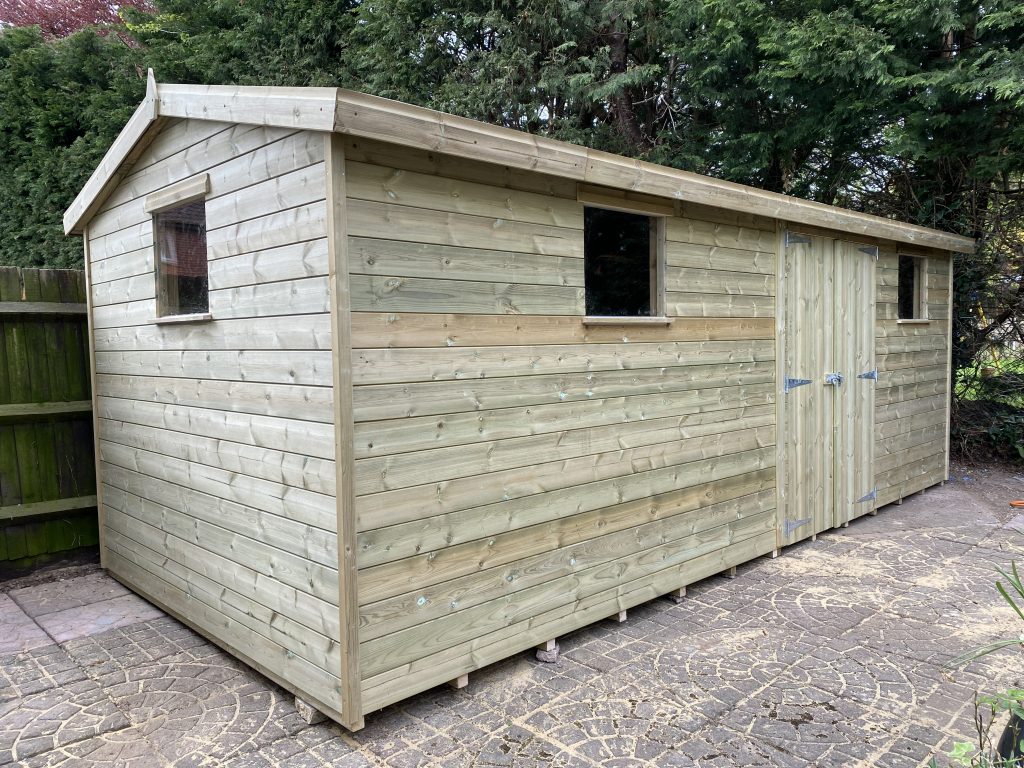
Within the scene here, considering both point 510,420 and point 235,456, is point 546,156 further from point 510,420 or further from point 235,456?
point 235,456

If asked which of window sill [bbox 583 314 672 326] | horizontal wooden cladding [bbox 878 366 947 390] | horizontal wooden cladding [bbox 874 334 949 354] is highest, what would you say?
window sill [bbox 583 314 672 326]

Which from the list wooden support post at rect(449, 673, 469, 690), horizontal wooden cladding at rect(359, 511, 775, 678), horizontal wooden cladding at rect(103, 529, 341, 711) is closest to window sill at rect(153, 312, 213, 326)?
horizontal wooden cladding at rect(103, 529, 341, 711)

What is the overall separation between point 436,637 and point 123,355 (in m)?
2.67

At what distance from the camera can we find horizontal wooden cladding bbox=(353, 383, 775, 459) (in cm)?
270

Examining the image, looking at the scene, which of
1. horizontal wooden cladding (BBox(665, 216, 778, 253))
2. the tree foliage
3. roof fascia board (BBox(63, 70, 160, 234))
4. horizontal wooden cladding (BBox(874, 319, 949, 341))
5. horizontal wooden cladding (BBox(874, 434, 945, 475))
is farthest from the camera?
the tree foliage

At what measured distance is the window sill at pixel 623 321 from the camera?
351 centimetres

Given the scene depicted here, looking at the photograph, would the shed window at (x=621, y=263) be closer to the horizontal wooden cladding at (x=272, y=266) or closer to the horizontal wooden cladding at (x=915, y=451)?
the horizontal wooden cladding at (x=272, y=266)

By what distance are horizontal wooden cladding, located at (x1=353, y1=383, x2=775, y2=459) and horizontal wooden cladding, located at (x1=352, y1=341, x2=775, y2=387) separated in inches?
6.5

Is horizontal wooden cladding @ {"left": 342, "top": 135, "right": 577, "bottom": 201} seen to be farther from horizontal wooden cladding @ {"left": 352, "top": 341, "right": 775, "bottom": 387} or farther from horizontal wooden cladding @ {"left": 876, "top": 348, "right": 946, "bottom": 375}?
horizontal wooden cladding @ {"left": 876, "top": 348, "right": 946, "bottom": 375}

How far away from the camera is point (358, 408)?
2.60m

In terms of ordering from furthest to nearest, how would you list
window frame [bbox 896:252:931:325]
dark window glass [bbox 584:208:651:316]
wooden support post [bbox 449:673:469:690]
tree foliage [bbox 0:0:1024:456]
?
1. tree foliage [bbox 0:0:1024:456]
2. window frame [bbox 896:252:931:325]
3. dark window glass [bbox 584:208:651:316]
4. wooden support post [bbox 449:673:469:690]

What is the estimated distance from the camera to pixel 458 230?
293cm

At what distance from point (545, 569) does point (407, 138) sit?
1.99 metres

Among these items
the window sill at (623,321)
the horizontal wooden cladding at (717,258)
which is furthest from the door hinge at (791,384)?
the window sill at (623,321)
